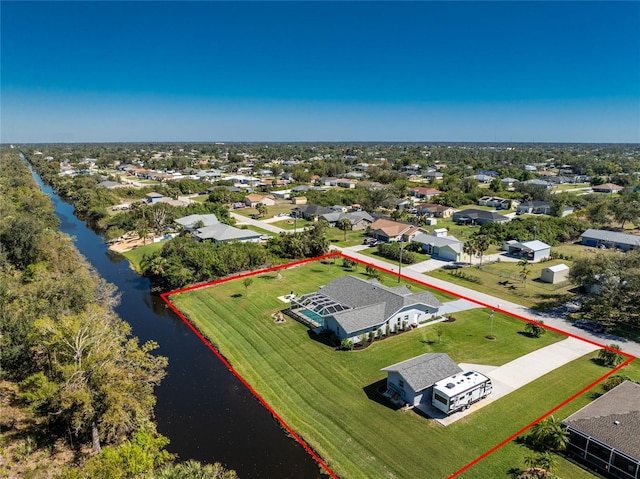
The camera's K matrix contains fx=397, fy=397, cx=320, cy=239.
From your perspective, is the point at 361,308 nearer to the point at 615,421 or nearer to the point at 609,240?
the point at 615,421

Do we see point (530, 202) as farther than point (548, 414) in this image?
Yes

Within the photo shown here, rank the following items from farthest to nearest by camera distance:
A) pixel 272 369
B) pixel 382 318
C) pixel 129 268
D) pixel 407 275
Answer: pixel 129 268 → pixel 407 275 → pixel 382 318 → pixel 272 369

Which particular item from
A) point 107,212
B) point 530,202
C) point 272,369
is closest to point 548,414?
point 272,369

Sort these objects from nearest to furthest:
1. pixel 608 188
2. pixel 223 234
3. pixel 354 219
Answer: pixel 223 234 → pixel 354 219 → pixel 608 188

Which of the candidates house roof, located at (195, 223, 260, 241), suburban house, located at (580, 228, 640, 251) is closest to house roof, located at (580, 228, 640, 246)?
suburban house, located at (580, 228, 640, 251)

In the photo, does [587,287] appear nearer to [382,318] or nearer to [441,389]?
[382,318]

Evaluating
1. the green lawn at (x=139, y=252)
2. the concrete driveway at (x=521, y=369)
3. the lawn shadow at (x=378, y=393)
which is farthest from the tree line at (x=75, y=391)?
the green lawn at (x=139, y=252)

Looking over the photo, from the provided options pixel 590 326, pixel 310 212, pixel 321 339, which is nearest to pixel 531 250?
pixel 590 326
